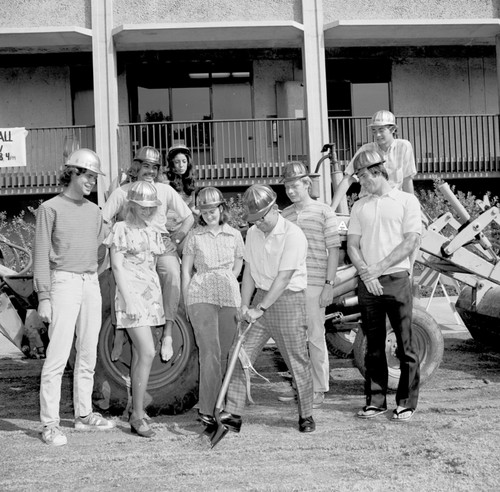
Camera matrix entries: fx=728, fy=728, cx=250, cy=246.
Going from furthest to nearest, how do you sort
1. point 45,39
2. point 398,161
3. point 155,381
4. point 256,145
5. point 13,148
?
point 256,145
point 45,39
point 13,148
point 398,161
point 155,381

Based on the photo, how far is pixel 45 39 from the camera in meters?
16.4

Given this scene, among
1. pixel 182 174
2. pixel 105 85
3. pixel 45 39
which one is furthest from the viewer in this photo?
pixel 45 39

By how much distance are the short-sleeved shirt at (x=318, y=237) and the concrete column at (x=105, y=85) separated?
432 inches

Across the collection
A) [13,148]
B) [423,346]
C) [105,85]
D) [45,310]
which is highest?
[105,85]

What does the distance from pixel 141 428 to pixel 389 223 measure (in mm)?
2265

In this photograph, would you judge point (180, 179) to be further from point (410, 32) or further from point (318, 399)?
point (410, 32)

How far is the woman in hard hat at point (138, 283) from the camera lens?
16.2 ft

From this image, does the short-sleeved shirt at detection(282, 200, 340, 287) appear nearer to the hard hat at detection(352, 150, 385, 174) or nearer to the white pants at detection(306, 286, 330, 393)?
the white pants at detection(306, 286, 330, 393)

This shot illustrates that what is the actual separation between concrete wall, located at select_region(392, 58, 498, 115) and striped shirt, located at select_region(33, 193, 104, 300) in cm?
1522

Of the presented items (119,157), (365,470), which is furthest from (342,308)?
(119,157)

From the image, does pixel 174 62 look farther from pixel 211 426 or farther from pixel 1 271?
pixel 211 426

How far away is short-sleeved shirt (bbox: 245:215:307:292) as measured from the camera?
4.89 meters

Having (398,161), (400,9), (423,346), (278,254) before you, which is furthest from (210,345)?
(400,9)

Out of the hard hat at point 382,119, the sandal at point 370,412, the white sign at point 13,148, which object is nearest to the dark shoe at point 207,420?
the sandal at point 370,412
